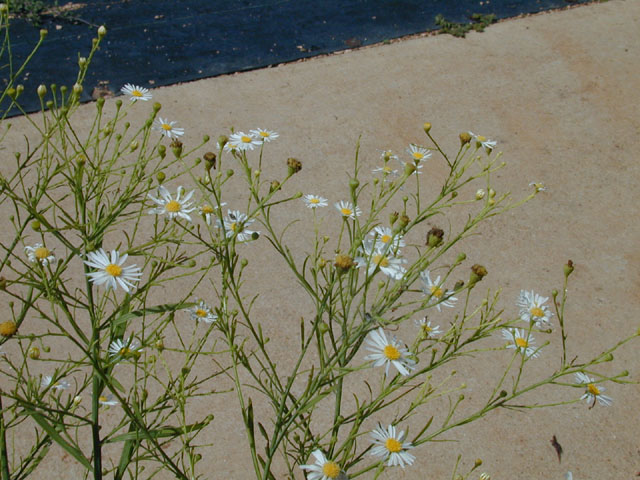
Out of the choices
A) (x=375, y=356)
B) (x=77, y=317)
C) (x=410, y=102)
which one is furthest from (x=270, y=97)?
(x=375, y=356)

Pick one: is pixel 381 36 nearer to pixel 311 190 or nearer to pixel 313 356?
pixel 311 190

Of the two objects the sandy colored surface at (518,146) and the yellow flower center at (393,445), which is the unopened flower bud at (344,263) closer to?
the yellow flower center at (393,445)

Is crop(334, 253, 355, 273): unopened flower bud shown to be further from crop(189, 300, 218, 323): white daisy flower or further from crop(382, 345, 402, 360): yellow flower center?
crop(189, 300, 218, 323): white daisy flower

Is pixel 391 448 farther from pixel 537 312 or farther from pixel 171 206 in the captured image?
pixel 171 206

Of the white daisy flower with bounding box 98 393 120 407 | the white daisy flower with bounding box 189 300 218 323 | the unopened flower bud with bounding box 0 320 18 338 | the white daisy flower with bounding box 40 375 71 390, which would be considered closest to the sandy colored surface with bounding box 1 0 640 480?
the white daisy flower with bounding box 98 393 120 407

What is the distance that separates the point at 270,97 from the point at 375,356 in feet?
9.95

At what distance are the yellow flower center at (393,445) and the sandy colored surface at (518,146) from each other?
1.04 meters

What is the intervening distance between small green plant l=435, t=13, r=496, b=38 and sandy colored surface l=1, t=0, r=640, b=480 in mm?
88

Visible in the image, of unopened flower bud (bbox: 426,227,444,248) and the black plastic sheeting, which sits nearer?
unopened flower bud (bbox: 426,227,444,248)

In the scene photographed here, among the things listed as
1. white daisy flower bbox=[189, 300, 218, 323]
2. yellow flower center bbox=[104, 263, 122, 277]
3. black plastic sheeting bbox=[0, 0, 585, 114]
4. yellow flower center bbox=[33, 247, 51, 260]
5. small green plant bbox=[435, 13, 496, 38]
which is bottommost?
small green plant bbox=[435, 13, 496, 38]

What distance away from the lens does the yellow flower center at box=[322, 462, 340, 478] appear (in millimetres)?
1183

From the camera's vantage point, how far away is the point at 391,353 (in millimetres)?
1234

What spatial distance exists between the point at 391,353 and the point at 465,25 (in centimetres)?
422

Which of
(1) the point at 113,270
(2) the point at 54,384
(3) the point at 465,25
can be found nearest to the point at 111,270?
(1) the point at 113,270
